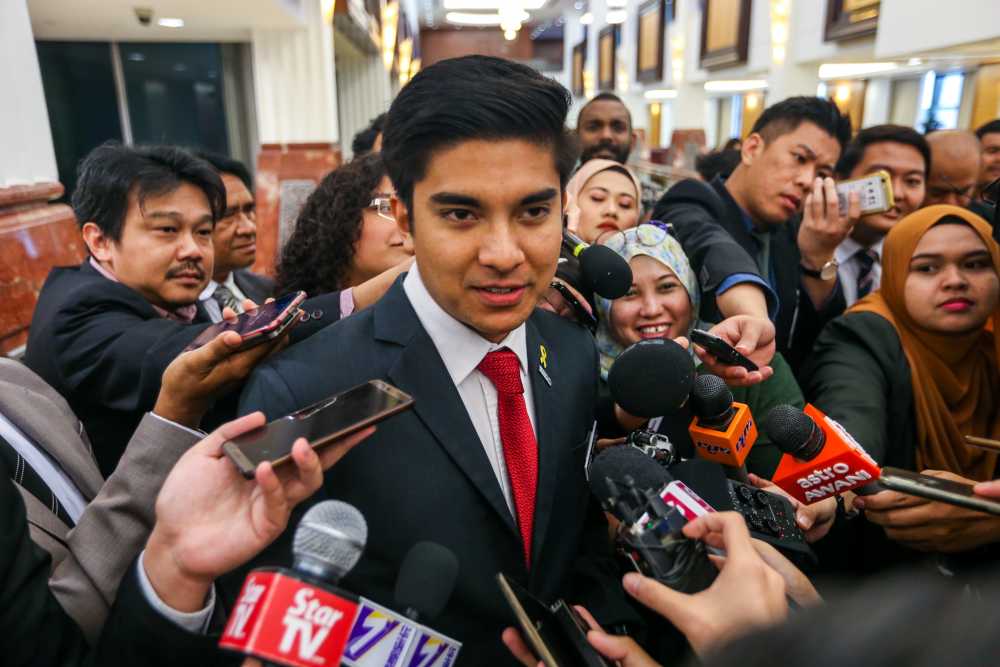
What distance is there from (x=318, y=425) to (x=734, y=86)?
1241 cm

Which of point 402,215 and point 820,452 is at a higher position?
point 402,215

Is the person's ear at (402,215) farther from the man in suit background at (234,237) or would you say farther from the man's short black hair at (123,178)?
the man in suit background at (234,237)

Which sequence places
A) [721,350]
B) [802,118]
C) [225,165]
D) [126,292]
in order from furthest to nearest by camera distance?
[225,165] → [802,118] → [126,292] → [721,350]

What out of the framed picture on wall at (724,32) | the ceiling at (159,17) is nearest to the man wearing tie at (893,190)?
the ceiling at (159,17)

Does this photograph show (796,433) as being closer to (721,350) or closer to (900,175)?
(721,350)

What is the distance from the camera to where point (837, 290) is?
2.47 m

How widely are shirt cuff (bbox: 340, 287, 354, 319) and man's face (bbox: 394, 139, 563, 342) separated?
19.4 inches

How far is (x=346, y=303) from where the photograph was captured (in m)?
1.52

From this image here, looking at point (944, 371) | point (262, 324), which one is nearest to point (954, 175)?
point (944, 371)

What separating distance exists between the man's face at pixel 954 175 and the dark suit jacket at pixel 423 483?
283 centimetres

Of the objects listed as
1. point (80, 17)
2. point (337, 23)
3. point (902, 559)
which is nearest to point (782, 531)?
point (902, 559)

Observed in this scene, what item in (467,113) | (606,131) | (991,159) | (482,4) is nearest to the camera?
(467,113)

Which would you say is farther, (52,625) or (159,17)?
(159,17)

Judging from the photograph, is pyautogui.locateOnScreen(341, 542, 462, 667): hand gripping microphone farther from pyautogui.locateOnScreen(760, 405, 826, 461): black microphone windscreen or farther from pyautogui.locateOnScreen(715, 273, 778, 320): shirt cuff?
pyautogui.locateOnScreen(715, 273, 778, 320): shirt cuff
